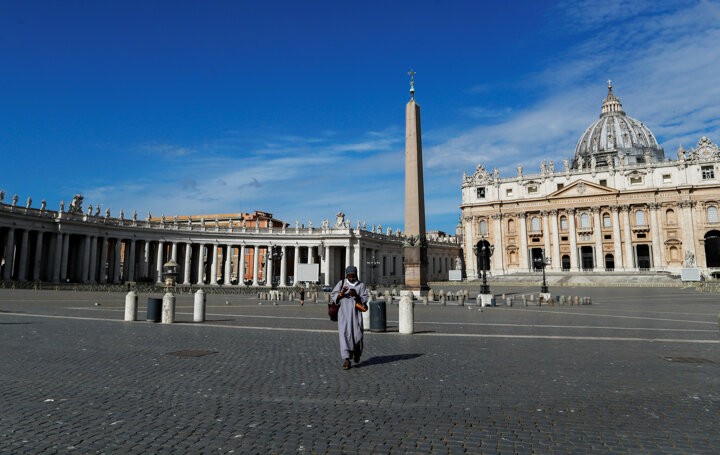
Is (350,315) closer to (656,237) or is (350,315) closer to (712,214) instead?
(656,237)

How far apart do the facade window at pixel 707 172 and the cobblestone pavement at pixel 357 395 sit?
8183 cm

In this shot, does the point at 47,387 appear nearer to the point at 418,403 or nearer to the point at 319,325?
the point at 418,403

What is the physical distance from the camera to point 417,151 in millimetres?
29734

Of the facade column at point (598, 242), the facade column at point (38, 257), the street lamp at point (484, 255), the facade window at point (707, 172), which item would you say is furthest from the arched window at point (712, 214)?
the facade column at point (38, 257)

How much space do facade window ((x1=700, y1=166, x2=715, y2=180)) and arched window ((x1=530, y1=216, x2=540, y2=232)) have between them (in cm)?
2658

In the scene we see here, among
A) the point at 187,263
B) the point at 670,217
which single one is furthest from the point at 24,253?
the point at 670,217

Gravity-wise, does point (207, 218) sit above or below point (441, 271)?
above

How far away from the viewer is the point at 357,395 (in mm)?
6727

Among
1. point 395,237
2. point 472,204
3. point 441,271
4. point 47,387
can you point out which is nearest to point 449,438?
point 47,387

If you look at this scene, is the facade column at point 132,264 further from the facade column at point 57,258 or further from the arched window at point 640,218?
the arched window at point 640,218

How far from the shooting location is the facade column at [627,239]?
8056 centimetres

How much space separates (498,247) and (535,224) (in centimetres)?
799

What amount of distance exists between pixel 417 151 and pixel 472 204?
6989 centimetres

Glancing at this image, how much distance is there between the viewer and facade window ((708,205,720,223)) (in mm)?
76250
